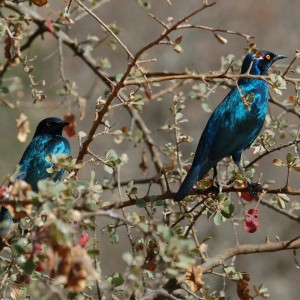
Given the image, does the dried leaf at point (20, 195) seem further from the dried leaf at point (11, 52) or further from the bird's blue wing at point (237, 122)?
the bird's blue wing at point (237, 122)

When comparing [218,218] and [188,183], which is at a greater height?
[188,183]

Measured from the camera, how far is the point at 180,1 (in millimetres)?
13656

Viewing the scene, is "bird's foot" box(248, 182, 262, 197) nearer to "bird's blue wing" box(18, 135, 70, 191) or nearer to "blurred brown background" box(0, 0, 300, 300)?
"bird's blue wing" box(18, 135, 70, 191)

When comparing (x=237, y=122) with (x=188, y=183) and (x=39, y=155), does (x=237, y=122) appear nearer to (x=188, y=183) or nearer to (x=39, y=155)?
(x=188, y=183)

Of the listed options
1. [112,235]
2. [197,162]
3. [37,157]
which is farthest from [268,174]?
[112,235]

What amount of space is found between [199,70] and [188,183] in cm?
870

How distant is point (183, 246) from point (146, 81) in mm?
985

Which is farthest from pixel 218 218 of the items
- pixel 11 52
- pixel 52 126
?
pixel 52 126

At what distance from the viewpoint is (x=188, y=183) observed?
353 cm

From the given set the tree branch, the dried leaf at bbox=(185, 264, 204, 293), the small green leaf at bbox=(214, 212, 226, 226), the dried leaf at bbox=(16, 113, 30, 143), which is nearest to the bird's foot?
the tree branch

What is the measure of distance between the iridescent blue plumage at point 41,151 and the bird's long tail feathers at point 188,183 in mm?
1065

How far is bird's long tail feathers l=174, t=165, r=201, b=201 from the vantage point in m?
3.41

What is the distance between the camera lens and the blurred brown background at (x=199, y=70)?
36.0 ft

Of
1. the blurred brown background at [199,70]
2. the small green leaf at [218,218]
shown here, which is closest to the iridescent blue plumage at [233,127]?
the small green leaf at [218,218]
